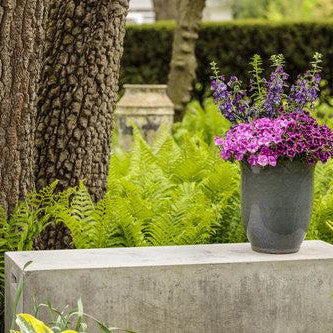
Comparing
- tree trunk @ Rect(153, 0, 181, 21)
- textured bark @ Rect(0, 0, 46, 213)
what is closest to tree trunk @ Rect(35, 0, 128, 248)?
textured bark @ Rect(0, 0, 46, 213)

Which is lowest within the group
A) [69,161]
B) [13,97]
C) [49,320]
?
[49,320]

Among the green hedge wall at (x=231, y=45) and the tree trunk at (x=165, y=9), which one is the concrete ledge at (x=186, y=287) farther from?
the tree trunk at (x=165, y=9)

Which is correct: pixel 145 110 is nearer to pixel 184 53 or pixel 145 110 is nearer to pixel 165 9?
pixel 184 53

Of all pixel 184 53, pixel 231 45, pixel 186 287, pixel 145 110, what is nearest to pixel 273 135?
pixel 186 287

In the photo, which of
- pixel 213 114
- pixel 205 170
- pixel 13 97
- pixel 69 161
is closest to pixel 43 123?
pixel 69 161

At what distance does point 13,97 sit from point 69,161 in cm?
72

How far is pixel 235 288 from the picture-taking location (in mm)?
4527

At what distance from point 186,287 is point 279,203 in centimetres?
61

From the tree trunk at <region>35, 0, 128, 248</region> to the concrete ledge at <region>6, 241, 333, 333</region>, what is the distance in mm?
1060

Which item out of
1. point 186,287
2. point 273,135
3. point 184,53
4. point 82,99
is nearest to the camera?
→ point 186,287

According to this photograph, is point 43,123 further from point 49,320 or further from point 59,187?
point 49,320

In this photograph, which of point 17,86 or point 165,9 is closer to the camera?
point 17,86

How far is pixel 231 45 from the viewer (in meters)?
16.0

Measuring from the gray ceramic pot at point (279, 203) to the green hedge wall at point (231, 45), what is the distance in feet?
36.1
